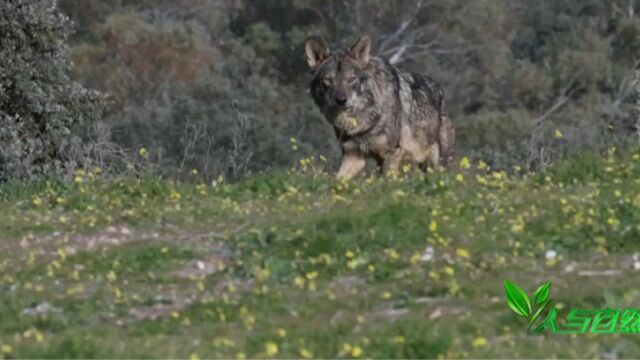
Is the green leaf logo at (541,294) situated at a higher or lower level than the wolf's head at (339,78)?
higher

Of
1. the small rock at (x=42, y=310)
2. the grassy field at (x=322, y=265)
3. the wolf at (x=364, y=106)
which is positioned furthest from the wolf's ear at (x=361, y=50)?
the small rock at (x=42, y=310)

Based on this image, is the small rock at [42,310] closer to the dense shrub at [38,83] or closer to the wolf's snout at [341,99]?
the wolf's snout at [341,99]

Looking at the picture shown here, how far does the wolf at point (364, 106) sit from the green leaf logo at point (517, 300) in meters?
7.25

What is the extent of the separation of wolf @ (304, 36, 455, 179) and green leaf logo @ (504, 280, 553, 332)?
7.31 metres

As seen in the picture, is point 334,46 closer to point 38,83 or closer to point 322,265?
point 38,83

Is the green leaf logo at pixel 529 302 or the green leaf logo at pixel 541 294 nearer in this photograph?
the green leaf logo at pixel 529 302

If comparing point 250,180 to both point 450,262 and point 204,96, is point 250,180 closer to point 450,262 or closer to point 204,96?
point 450,262

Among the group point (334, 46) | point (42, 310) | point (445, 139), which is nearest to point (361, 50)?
point (445, 139)

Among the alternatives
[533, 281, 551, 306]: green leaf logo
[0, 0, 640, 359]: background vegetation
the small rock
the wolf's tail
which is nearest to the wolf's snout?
[0, 0, 640, 359]: background vegetation

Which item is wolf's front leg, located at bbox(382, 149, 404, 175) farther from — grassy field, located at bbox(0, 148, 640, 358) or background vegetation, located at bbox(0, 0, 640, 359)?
grassy field, located at bbox(0, 148, 640, 358)

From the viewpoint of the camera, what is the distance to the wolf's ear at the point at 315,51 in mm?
16266

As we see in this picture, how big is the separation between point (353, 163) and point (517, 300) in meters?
7.96

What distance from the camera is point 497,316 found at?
8.01 metres

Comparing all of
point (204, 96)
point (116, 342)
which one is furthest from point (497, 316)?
point (204, 96)
